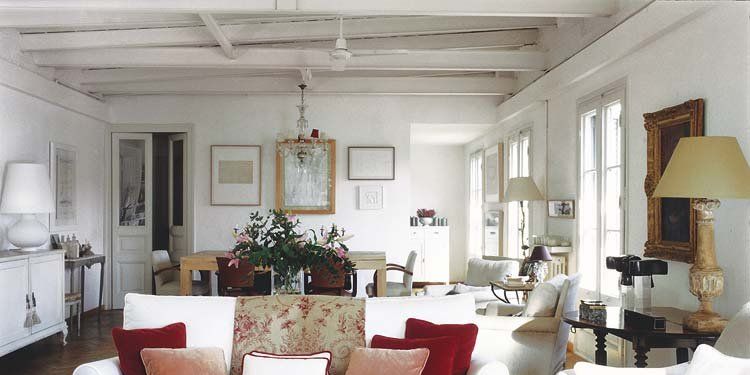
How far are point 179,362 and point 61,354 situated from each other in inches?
150

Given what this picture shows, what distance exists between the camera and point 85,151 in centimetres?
838

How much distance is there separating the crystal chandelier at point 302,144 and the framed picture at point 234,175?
33cm

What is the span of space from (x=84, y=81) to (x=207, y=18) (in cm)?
338

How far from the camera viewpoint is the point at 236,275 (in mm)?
6262

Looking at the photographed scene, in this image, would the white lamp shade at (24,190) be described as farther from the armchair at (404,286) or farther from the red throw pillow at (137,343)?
the red throw pillow at (137,343)

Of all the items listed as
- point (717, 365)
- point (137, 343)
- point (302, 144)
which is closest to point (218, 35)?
point (302, 144)

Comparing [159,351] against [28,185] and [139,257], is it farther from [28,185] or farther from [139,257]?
[139,257]

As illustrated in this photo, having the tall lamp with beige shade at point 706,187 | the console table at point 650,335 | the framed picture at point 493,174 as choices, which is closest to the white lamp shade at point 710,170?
the tall lamp with beige shade at point 706,187

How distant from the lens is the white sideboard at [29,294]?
565 cm

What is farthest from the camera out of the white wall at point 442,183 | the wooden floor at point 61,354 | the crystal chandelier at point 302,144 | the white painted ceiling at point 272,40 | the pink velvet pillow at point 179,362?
the white wall at point 442,183

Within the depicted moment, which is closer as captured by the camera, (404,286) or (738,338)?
(738,338)

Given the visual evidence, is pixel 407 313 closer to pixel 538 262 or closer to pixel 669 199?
pixel 669 199

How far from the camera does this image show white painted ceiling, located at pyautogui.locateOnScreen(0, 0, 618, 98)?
4953 millimetres

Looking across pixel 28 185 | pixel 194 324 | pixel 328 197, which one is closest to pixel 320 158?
pixel 328 197
